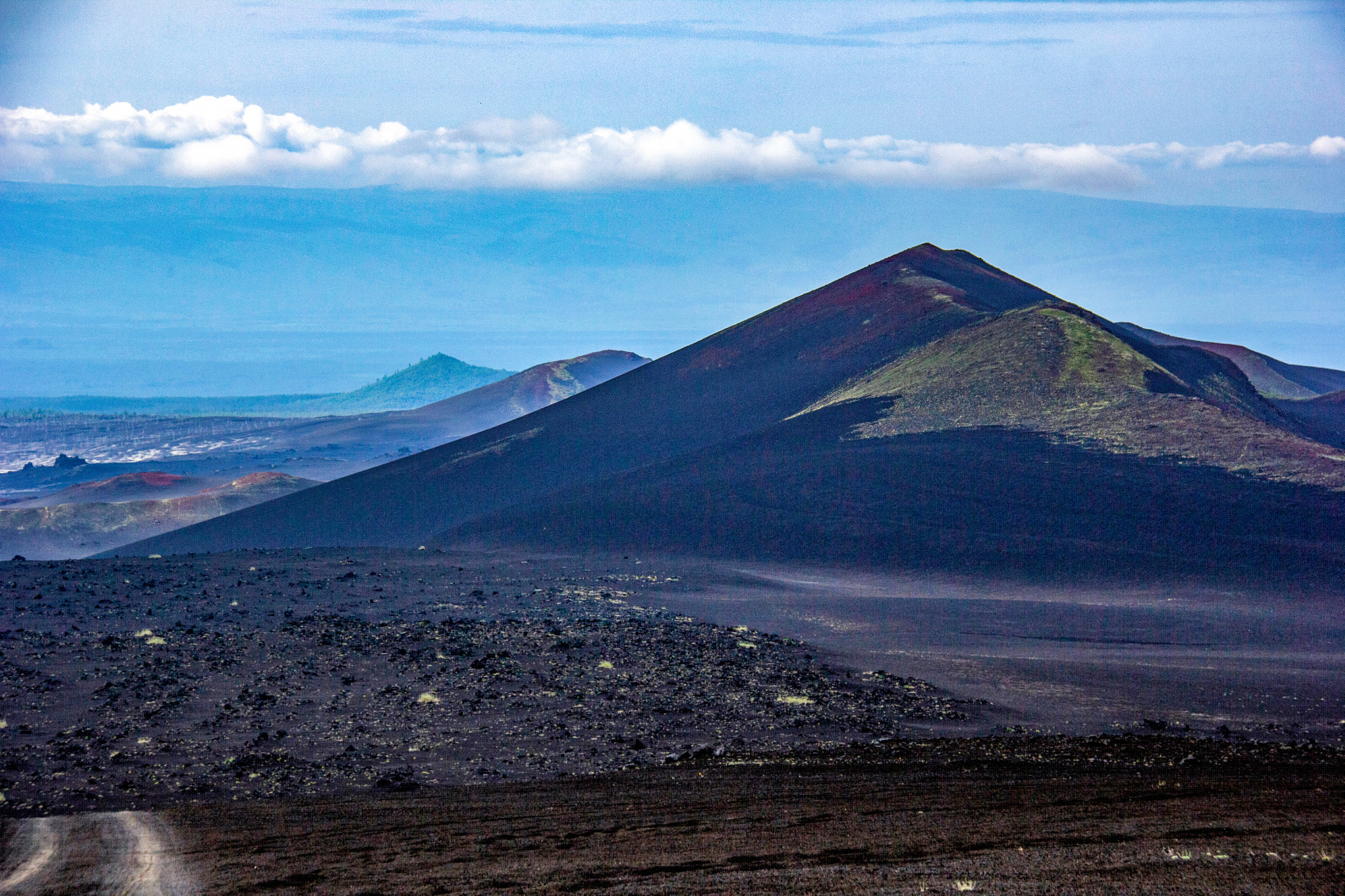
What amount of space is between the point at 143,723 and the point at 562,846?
948cm

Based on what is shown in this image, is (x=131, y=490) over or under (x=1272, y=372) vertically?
under

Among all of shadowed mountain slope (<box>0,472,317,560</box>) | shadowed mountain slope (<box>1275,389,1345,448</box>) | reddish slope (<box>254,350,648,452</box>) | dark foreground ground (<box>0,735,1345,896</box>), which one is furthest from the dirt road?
reddish slope (<box>254,350,648,452</box>)

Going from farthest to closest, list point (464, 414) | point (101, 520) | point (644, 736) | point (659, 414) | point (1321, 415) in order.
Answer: point (464, 414) < point (101, 520) < point (1321, 415) < point (659, 414) < point (644, 736)

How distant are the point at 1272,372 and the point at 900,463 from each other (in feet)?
269

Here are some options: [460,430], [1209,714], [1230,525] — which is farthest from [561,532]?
[460,430]

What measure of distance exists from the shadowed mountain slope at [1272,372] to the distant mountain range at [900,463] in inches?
1587

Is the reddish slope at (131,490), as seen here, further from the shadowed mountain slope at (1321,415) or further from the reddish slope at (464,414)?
the shadowed mountain slope at (1321,415)

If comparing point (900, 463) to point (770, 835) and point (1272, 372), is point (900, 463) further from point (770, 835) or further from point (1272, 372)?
point (1272, 372)

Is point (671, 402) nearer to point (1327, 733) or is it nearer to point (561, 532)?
point (561, 532)

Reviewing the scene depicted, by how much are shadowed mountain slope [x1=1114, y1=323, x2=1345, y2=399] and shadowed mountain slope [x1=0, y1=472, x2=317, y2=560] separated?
8085 cm

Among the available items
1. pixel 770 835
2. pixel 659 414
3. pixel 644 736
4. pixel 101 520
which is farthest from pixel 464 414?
pixel 770 835

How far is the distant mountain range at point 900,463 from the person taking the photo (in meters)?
38.9

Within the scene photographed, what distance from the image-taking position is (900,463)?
46.6 m

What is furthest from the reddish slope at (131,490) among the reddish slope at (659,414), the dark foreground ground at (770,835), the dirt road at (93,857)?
the dark foreground ground at (770,835)
